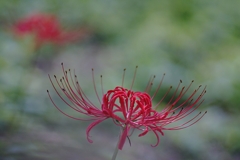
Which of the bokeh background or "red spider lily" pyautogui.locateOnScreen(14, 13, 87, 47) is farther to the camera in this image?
"red spider lily" pyautogui.locateOnScreen(14, 13, 87, 47)

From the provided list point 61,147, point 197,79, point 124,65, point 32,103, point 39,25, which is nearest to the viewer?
point 61,147

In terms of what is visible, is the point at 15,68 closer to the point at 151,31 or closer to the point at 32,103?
the point at 32,103

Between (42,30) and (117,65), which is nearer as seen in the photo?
(42,30)

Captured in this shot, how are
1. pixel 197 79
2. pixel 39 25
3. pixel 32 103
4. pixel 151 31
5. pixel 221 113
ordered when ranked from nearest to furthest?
pixel 32 103 < pixel 39 25 < pixel 221 113 < pixel 197 79 < pixel 151 31

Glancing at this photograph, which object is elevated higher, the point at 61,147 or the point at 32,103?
the point at 32,103

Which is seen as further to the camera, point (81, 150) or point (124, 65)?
point (124, 65)

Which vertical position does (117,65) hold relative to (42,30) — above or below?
above

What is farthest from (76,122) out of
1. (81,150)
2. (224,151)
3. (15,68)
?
(81,150)

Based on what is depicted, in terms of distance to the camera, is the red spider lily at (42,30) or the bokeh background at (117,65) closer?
the bokeh background at (117,65)
